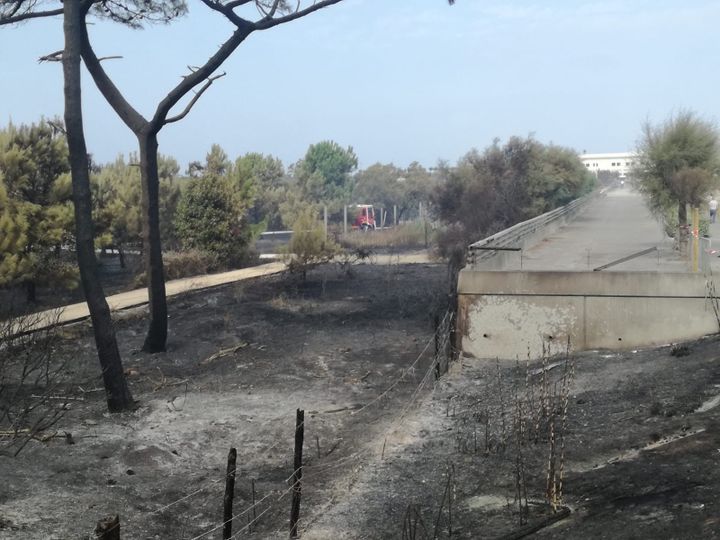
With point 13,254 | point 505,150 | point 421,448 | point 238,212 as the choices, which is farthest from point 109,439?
point 505,150

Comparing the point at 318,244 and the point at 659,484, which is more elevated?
the point at 318,244

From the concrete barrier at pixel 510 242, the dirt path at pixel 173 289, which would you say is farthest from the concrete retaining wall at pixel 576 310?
the dirt path at pixel 173 289

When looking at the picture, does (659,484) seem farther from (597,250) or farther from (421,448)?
(597,250)

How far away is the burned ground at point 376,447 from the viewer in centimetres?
761

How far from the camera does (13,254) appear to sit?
2075cm

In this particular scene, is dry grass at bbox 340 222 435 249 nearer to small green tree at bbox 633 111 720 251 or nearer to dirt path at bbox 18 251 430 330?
dirt path at bbox 18 251 430 330

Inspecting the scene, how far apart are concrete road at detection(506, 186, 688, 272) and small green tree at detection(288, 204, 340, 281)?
7674mm

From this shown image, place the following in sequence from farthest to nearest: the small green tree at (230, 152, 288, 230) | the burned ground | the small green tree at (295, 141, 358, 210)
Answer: the small green tree at (295, 141, 358, 210), the small green tree at (230, 152, 288, 230), the burned ground

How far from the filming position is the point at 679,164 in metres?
22.9

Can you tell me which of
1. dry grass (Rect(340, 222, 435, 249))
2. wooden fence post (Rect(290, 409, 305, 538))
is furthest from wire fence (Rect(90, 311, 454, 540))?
dry grass (Rect(340, 222, 435, 249))

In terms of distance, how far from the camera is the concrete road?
1855cm

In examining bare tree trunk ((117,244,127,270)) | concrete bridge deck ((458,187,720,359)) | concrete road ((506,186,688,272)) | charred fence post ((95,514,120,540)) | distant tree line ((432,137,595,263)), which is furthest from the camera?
distant tree line ((432,137,595,263))

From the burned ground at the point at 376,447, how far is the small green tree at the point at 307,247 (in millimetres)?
9539

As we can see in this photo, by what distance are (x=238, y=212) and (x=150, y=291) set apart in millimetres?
17529
